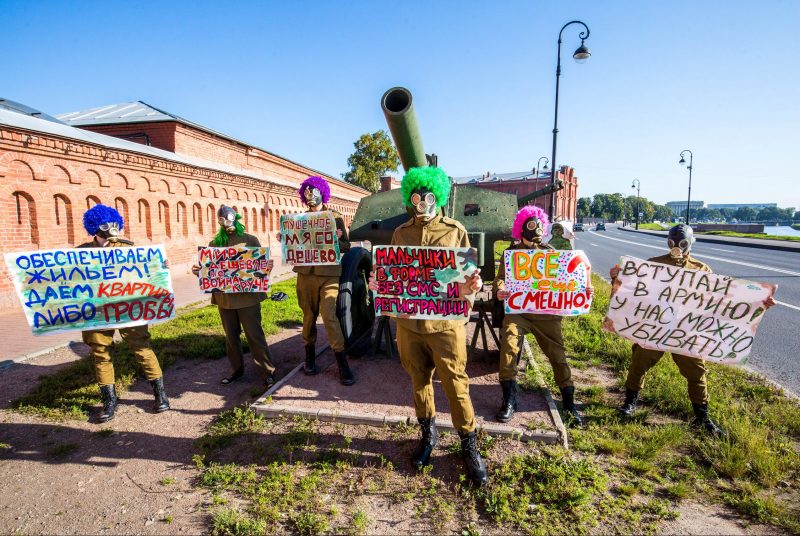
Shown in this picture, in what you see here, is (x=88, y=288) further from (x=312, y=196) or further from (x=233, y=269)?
(x=312, y=196)

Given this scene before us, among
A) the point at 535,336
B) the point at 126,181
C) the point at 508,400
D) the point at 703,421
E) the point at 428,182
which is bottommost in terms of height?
the point at 703,421

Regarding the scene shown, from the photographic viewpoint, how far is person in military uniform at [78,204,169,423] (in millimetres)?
3766

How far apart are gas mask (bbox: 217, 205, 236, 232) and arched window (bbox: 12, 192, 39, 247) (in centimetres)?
772

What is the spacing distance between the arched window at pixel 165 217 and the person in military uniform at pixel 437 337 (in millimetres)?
12705

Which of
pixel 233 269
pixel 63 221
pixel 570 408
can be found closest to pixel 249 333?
pixel 233 269

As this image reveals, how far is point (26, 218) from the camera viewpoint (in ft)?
29.3

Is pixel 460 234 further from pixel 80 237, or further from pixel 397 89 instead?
pixel 80 237

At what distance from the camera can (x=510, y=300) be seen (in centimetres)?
354

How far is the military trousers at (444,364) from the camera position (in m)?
2.75

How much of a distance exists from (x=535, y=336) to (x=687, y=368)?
4.27 ft

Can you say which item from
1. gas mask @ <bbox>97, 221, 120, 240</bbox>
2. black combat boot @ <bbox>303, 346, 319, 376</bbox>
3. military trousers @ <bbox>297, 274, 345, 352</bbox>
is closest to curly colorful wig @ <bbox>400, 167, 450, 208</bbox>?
military trousers @ <bbox>297, 274, 345, 352</bbox>

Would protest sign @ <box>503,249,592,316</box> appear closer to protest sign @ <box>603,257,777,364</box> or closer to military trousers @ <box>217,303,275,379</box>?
protest sign @ <box>603,257,777,364</box>

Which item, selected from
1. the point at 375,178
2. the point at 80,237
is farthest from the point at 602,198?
the point at 80,237

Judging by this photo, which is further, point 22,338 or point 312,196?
point 22,338
